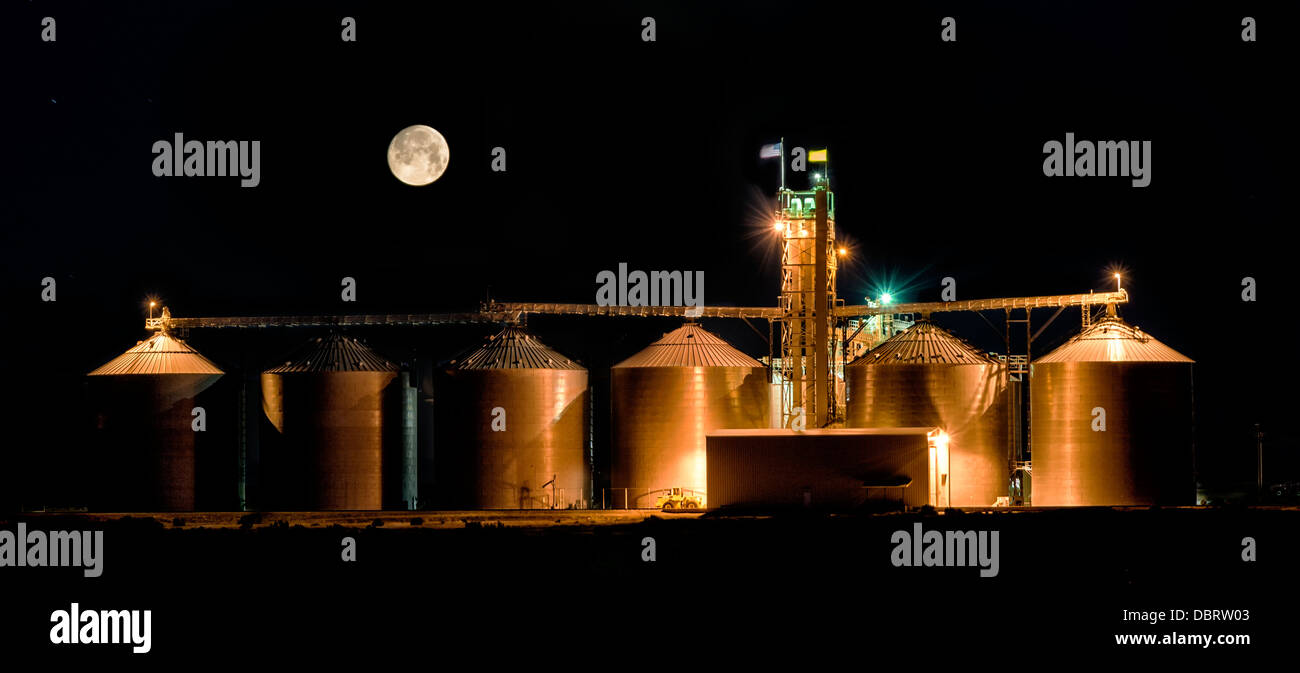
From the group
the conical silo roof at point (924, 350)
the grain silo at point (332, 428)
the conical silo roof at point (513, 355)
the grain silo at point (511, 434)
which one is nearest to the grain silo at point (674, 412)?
the grain silo at point (511, 434)

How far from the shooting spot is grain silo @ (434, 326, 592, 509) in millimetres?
78062

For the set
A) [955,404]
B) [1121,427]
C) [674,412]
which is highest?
[955,404]

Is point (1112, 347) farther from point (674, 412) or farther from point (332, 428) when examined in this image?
point (332, 428)

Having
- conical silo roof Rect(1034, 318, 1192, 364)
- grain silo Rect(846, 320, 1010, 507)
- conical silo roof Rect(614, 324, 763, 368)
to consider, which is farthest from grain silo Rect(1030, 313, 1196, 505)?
conical silo roof Rect(614, 324, 763, 368)

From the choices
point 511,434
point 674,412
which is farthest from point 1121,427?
point 511,434

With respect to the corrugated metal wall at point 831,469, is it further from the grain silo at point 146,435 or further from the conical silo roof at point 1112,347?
the grain silo at point 146,435

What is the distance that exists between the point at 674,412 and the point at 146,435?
28.7 metres

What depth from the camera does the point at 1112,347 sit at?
7488 cm

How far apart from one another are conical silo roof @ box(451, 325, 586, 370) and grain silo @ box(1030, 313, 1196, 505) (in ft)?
84.4

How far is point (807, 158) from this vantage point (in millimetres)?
81188

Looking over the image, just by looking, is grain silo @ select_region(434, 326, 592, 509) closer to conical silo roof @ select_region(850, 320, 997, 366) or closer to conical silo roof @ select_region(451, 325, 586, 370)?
conical silo roof @ select_region(451, 325, 586, 370)
